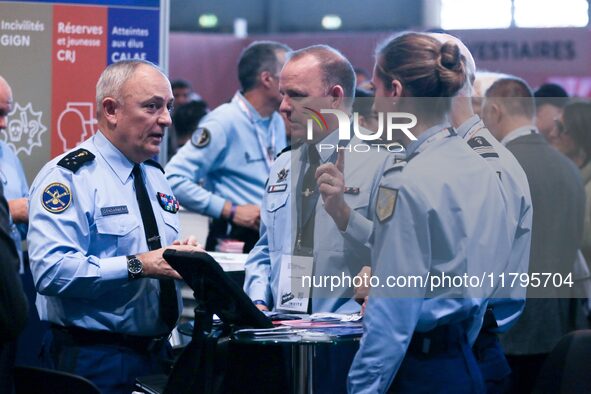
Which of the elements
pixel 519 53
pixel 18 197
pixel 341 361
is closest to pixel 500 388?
pixel 341 361

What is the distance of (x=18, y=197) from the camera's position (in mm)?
3893

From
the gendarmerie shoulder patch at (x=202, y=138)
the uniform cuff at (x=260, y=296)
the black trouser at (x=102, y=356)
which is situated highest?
the gendarmerie shoulder patch at (x=202, y=138)

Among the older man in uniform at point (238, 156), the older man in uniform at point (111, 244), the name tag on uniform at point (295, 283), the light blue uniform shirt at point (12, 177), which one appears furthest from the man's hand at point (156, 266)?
the older man in uniform at point (238, 156)

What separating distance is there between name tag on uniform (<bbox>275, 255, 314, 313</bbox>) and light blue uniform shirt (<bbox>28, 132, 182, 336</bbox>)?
0.38 m

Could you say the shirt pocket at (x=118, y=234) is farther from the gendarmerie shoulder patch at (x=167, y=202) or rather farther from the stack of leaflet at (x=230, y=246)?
the stack of leaflet at (x=230, y=246)

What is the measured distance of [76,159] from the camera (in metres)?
2.81

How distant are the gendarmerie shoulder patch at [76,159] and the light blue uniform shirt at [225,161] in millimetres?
1633

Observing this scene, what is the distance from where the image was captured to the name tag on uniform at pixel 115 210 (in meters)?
2.78

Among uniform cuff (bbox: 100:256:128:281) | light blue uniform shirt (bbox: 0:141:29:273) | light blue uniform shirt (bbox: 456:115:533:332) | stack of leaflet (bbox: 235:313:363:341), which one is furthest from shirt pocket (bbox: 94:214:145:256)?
light blue uniform shirt (bbox: 0:141:29:273)

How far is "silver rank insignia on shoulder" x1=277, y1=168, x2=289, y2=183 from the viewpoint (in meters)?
3.01

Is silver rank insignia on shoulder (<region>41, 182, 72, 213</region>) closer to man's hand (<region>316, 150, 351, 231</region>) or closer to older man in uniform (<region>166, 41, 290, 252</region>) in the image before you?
man's hand (<region>316, 150, 351, 231</region>)

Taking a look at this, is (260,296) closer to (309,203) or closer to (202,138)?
(309,203)

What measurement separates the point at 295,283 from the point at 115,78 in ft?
2.68

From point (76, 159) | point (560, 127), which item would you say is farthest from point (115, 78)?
point (560, 127)
